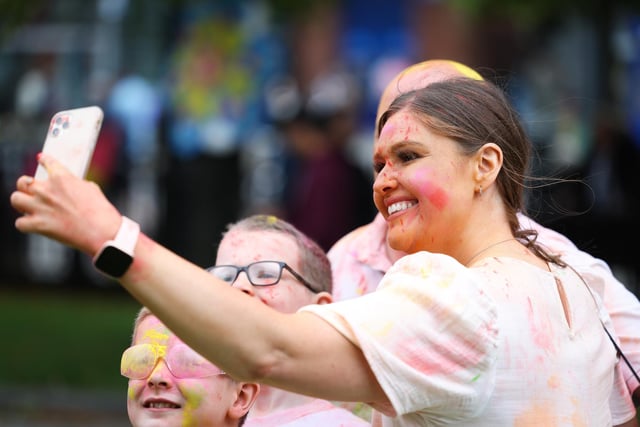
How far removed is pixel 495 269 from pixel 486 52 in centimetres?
1748

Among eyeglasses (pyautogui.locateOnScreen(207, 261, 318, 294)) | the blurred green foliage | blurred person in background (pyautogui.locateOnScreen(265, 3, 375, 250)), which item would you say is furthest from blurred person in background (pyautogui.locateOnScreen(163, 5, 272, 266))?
eyeglasses (pyautogui.locateOnScreen(207, 261, 318, 294))

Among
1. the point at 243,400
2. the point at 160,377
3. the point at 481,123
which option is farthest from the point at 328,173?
the point at 481,123

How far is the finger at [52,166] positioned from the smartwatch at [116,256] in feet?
0.52

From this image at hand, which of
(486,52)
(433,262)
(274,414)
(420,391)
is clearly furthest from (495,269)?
(486,52)

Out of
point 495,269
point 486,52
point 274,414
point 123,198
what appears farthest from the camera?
point 486,52

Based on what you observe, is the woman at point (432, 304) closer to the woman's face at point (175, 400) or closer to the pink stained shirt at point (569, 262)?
the pink stained shirt at point (569, 262)

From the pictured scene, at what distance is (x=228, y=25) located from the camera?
12523 millimetres

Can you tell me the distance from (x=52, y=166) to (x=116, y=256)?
0.71ft

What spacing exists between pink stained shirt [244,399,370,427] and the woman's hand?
1.16 m

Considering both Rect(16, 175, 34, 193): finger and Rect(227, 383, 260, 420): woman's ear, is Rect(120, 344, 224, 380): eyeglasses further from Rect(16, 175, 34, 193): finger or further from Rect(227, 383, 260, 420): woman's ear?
Rect(16, 175, 34, 193): finger

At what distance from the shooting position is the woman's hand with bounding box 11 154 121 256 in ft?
7.33

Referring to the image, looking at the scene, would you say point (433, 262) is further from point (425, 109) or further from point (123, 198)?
point (123, 198)

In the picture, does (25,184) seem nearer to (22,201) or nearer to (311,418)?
(22,201)

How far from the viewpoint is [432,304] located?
7.94 ft
